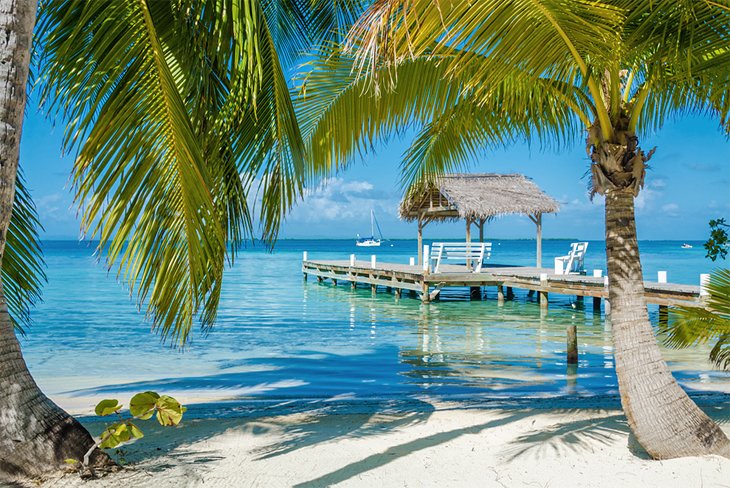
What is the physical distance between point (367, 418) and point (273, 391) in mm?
4103

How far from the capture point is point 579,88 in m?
4.76

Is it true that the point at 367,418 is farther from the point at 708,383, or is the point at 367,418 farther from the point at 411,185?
the point at 708,383

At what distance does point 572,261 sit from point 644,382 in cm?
1830

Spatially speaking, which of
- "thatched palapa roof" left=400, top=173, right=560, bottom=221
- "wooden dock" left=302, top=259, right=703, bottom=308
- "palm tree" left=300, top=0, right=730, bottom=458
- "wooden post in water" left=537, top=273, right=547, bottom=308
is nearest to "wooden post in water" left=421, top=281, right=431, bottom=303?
"wooden dock" left=302, top=259, right=703, bottom=308

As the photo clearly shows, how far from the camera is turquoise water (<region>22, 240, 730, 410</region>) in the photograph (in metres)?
9.89

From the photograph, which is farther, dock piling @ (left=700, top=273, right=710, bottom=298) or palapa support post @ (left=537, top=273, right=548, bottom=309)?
palapa support post @ (left=537, top=273, right=548, bottom=309)

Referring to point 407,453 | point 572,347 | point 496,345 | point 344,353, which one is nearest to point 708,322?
point 407,453

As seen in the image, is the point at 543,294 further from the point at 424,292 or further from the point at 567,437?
the point at 567,437

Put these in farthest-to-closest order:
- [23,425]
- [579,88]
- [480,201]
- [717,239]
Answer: [480,201]
[717,239]
[579,88]
[23,425]

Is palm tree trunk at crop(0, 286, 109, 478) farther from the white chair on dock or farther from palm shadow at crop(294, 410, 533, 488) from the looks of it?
the white chair on dock

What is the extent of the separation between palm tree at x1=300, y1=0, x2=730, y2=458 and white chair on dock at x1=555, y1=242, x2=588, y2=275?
1594 cm

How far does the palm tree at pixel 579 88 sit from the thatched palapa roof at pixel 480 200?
16.4 metres

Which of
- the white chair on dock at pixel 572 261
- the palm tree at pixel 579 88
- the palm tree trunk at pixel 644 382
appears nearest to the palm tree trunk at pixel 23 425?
the palm tree at pixel 579 88

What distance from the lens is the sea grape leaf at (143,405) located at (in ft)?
13.3
